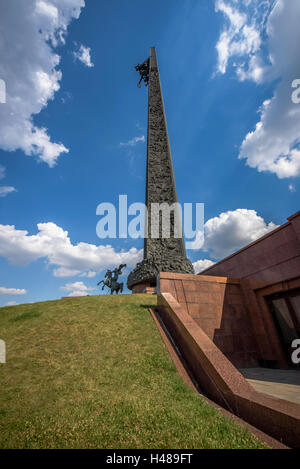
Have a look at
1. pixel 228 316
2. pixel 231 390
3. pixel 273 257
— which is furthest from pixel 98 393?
pixel 273 257

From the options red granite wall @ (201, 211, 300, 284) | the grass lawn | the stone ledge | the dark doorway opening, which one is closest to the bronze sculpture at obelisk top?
red granite wall @ (201, 211, 300, 284)

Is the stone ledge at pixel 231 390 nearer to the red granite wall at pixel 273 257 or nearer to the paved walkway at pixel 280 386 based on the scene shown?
the paved walkway at pixel 280 386

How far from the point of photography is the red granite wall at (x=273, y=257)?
293 inches

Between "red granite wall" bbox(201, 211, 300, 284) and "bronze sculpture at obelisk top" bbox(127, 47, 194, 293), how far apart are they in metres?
8.10

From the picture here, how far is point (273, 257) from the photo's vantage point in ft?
26.9

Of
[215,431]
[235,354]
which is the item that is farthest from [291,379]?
[215,431]

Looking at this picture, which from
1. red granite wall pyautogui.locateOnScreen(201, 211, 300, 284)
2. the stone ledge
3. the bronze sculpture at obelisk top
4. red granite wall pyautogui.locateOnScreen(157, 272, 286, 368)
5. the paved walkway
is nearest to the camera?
the stone ledge

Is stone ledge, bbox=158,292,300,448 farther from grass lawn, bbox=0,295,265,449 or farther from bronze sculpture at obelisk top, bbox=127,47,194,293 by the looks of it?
bronze sculpture at obelisk top, bbox=127,47,194,293

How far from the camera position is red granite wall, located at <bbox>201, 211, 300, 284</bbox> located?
293 inches

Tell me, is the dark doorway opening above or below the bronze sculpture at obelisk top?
below

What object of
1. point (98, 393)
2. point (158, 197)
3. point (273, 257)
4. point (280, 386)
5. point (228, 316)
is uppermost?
point (158, 197)

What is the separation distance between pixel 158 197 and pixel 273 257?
13.9 metres

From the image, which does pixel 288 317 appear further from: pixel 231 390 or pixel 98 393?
pixel 98 393
